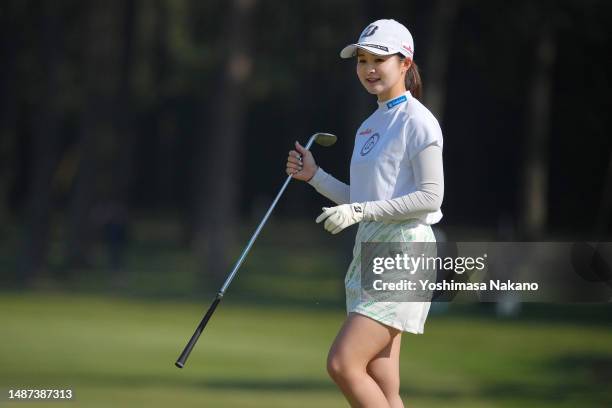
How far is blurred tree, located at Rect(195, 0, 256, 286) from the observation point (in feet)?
102

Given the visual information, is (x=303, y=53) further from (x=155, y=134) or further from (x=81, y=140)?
(x=155, y=134)

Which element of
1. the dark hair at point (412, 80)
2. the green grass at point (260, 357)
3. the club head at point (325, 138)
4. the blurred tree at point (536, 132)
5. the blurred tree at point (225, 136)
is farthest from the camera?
the blurred tree at point (536, 132)

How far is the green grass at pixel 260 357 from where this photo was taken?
13633mm

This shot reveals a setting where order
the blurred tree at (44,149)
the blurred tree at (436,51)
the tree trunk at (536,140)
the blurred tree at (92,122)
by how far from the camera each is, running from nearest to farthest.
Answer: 1. the blurred tree at (436,51)
2. the blurred tree at (44,149)
3. the tree trunk at (536,140)
4. the blurred tree at (92,122)

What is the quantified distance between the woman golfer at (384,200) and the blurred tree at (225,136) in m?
25.4

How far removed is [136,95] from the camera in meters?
48.0

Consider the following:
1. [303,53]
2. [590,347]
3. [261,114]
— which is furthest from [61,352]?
[261,114]

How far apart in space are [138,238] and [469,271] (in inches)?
1879

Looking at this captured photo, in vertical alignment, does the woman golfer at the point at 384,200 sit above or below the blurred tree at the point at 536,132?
below

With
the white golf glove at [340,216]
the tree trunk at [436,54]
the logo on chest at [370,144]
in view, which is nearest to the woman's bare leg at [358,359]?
the white golf glove at [340,216]

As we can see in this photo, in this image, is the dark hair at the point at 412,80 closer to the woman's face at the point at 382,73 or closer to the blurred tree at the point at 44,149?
the woman's face at the point at 382,73

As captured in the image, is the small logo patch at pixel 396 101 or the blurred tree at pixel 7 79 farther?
the blurred tree at pixel 7 79

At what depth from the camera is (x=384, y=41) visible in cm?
583

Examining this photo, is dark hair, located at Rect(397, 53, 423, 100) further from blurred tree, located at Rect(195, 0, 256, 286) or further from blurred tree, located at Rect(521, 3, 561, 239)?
blurred tree, located at Rect(521, 3, 561, 239)
